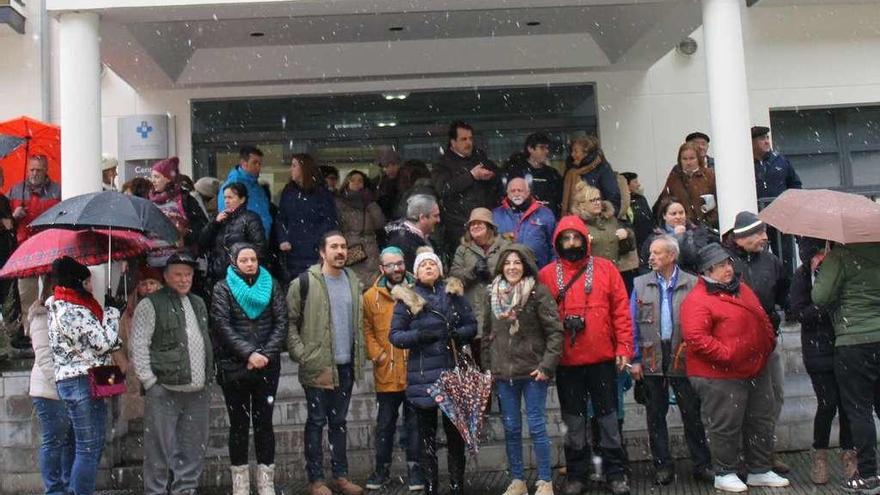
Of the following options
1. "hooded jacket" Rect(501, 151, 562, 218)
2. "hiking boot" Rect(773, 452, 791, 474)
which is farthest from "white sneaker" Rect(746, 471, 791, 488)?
"hooded jacket" Rect(501, 151, 562, 218)

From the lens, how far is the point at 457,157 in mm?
9617

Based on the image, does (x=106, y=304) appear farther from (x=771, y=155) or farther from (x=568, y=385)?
(x=771, y=155)

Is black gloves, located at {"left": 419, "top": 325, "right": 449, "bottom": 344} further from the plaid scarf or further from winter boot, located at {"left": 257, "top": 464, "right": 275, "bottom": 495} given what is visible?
winter boot, located at {"left": 257, "top": 464, "right": 275, "bottom": 495}

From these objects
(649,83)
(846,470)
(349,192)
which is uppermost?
(649,83)

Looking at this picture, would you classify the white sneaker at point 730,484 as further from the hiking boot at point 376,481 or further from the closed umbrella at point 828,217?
the hiking boot at point 376,481

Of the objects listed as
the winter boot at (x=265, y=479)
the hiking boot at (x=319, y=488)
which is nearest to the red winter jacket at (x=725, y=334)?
the hiking boot at (x=319, y=488)

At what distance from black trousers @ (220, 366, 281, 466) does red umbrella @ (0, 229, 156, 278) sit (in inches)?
51.0

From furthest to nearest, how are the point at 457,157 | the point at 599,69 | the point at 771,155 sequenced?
the point at 599,69
the point at 771,155
the point at 457,157

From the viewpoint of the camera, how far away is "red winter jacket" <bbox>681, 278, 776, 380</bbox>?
6.97 m

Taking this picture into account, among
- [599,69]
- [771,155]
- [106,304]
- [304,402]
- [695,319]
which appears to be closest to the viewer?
[695,319]

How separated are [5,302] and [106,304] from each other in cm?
195

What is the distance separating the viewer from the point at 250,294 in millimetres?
7266

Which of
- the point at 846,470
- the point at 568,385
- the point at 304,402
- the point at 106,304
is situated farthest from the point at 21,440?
the point at 846,470

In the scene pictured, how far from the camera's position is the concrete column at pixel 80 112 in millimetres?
8727
